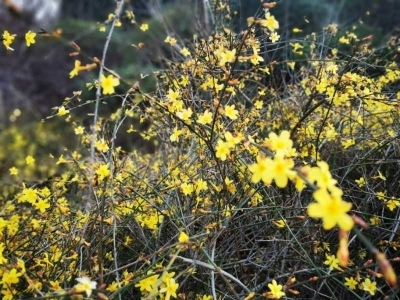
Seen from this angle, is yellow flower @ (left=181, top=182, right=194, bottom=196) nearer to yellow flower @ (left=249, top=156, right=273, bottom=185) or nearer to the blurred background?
yellow flower @ (left=249, top=156, right=273, bottom=185)

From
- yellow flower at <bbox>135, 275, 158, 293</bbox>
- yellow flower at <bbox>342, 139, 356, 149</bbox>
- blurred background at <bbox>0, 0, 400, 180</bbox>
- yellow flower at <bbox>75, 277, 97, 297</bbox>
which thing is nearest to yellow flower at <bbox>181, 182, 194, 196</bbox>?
yellow flower at <bbox>135, 275, 158, 293</bbox>

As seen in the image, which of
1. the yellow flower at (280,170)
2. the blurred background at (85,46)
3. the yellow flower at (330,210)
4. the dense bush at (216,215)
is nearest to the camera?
the yellow flower at (330,210)

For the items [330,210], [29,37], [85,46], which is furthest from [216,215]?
[85,46]

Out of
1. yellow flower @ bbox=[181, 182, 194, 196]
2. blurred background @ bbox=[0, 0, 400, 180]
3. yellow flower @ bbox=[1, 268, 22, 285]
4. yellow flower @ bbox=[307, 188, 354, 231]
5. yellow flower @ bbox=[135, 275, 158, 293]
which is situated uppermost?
blurred background @ bbox=[0, 0, 400, 180]

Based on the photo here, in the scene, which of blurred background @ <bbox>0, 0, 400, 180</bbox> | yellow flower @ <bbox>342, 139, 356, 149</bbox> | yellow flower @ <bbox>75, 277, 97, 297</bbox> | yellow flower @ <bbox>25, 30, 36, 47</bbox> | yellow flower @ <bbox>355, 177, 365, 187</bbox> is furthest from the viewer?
blurred background @ <bbox>0, 0, 400, 180</bbox>

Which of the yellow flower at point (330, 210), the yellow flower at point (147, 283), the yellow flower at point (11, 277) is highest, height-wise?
the yellow flower at point (330, 210)

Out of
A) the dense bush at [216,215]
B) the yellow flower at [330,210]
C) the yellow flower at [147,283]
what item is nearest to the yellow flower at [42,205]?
the dense bush at [216,215]

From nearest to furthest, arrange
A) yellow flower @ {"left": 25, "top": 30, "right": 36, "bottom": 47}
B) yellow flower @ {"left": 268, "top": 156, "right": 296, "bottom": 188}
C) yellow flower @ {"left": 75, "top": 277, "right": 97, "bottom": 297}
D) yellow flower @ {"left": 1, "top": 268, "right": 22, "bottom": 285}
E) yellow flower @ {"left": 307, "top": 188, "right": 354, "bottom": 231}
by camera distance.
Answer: yellow flower @ {"left": 307, "top": 188, "right": 354, "bottom": 231}
yellow flower @ {"left": 268, "top": 156, "right": 296, "bottom": 188}
yellow flower @ {"left": 75, "top": 277, "right": 97, "bottom": 297}
yellow flower @ {"left": 1, "top": 268, "right": 22, "bottom": 285}
yellow flower @ {"left": 25, "top": 30, "right": 36, "bottom": 47}

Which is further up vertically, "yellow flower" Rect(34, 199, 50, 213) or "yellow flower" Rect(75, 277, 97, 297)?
"yellow flower" Rect(34, 199, 50, 213)

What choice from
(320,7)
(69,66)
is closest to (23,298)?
(320,7)

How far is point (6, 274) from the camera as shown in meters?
1.74

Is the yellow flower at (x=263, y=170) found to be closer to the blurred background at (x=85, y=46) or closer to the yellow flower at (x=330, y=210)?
the yellow flower at (x=330, y=210)

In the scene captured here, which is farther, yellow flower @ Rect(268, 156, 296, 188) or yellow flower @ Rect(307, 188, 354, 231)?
yellow flower @ Rect(268, 156, 296, 188)

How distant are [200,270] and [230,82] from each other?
2.51 feet
